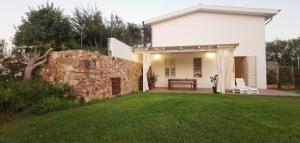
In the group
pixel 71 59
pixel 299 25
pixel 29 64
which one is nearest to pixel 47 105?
pixel 71 59

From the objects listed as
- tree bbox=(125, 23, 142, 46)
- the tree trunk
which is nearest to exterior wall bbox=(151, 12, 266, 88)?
tree bbox=(125, 23, 142, 46)

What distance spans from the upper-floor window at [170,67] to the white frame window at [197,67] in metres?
1.46

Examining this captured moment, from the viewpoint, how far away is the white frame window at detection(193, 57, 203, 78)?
11.9m

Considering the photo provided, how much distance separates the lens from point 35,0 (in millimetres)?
10688

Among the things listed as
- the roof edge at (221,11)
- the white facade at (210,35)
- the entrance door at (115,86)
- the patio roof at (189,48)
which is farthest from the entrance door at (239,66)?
the entrance door at (115,86)

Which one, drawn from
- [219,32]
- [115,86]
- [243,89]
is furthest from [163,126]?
[219,32]

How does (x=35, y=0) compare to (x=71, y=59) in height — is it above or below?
above

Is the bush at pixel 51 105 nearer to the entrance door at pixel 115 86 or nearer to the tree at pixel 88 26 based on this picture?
the entrance door at pixel 115 86

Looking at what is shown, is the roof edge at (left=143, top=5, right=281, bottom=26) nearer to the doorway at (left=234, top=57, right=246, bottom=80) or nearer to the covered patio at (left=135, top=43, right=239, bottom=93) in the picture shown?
the covered patio at (left=135, top=43, right=239, bottom=93)

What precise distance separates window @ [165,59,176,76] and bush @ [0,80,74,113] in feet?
25.6

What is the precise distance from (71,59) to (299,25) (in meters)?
17.5

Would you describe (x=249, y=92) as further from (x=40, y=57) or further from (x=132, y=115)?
(x=40, y=57)

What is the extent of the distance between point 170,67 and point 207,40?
326 centimetres

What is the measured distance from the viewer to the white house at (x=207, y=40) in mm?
11164
